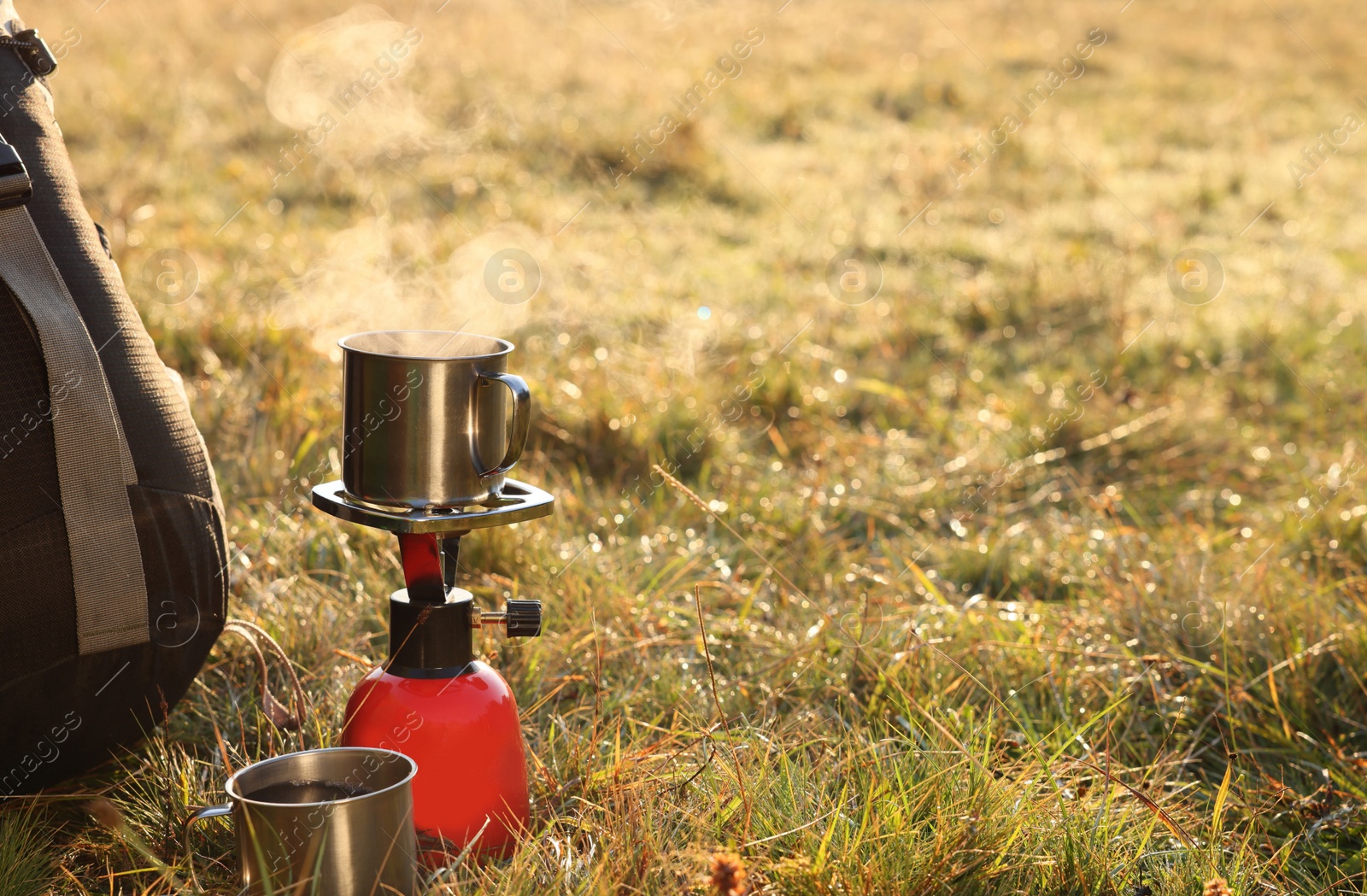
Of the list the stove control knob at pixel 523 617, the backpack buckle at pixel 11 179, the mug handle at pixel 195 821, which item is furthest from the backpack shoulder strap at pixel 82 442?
Answer: the stove control knob at pixel 523 617

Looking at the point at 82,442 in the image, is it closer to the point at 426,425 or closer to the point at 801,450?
the point at 426,425

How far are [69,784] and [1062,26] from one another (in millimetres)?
13352

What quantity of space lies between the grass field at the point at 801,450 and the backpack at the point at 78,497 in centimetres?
16

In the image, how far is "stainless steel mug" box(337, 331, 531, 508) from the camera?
1684mm

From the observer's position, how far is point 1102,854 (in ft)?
5.83

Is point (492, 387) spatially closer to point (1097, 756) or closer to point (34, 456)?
point (34, 456)

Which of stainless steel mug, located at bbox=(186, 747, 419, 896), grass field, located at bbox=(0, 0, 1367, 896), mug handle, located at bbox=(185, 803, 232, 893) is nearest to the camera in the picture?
stainless steel mug, located at bbox=(186, 747, 419, 896)

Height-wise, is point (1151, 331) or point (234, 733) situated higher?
point (1151, 331)

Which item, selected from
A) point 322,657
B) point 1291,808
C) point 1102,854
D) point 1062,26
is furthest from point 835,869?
point 1062,26

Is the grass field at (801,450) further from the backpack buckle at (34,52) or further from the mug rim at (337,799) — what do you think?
the backpack buckle at (34,52)

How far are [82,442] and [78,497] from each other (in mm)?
80

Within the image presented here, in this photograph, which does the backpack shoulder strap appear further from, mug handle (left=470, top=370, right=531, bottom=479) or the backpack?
mug handle (left=470, top=370, right=531, bottom=479)

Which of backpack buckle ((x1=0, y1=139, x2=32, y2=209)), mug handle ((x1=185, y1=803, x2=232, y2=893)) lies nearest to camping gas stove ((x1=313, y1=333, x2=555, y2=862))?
mug handle ((x1=185, y1=803, x2=232, y2=893))

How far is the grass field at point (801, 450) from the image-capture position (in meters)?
1.91
